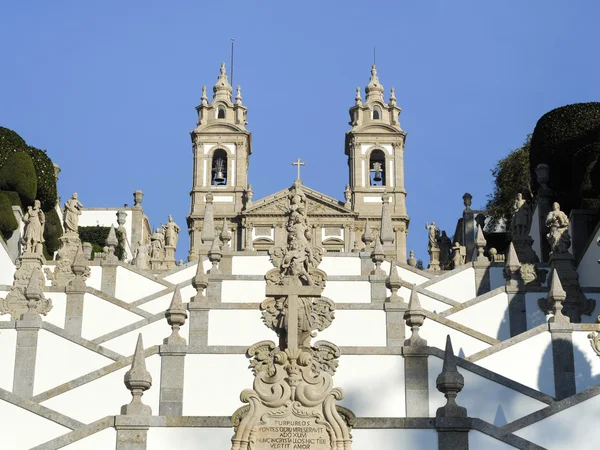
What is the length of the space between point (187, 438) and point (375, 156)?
5442 cm

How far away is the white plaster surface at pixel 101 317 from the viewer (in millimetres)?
30391

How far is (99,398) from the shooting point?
23.1 m

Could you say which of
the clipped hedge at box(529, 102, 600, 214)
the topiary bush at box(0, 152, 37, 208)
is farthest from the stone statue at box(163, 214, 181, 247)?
the clipped hedge at box(529, 102, 600, 214)

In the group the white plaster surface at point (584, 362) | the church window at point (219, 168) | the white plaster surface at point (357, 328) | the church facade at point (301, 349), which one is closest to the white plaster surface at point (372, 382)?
the church facade at point (301, 349)

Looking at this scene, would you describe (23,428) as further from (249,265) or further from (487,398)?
(249,265)

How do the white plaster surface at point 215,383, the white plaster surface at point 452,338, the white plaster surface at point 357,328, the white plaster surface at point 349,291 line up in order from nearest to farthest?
the white plaster surface at point 215,383 → the white plaster surface at point 357,328 → the white plaster surface at point 452,338 → the white plaster surface at point 349,291

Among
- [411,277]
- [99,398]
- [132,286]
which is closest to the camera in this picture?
[99,398]

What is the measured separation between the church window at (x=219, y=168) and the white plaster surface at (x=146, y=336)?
45.2m

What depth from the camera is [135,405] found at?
18438 millimetres

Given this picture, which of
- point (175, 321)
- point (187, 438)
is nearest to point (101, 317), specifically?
point (175, 321)

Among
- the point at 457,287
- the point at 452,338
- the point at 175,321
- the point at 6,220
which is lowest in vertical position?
the point at 175,321

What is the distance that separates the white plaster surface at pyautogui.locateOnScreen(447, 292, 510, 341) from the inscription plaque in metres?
12.7

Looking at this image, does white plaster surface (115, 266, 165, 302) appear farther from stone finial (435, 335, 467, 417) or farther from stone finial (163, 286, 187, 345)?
stone finial (435, 335, 467, 417)

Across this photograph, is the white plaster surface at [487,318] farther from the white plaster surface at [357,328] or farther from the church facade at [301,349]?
the white plaster surface at [357,328]
